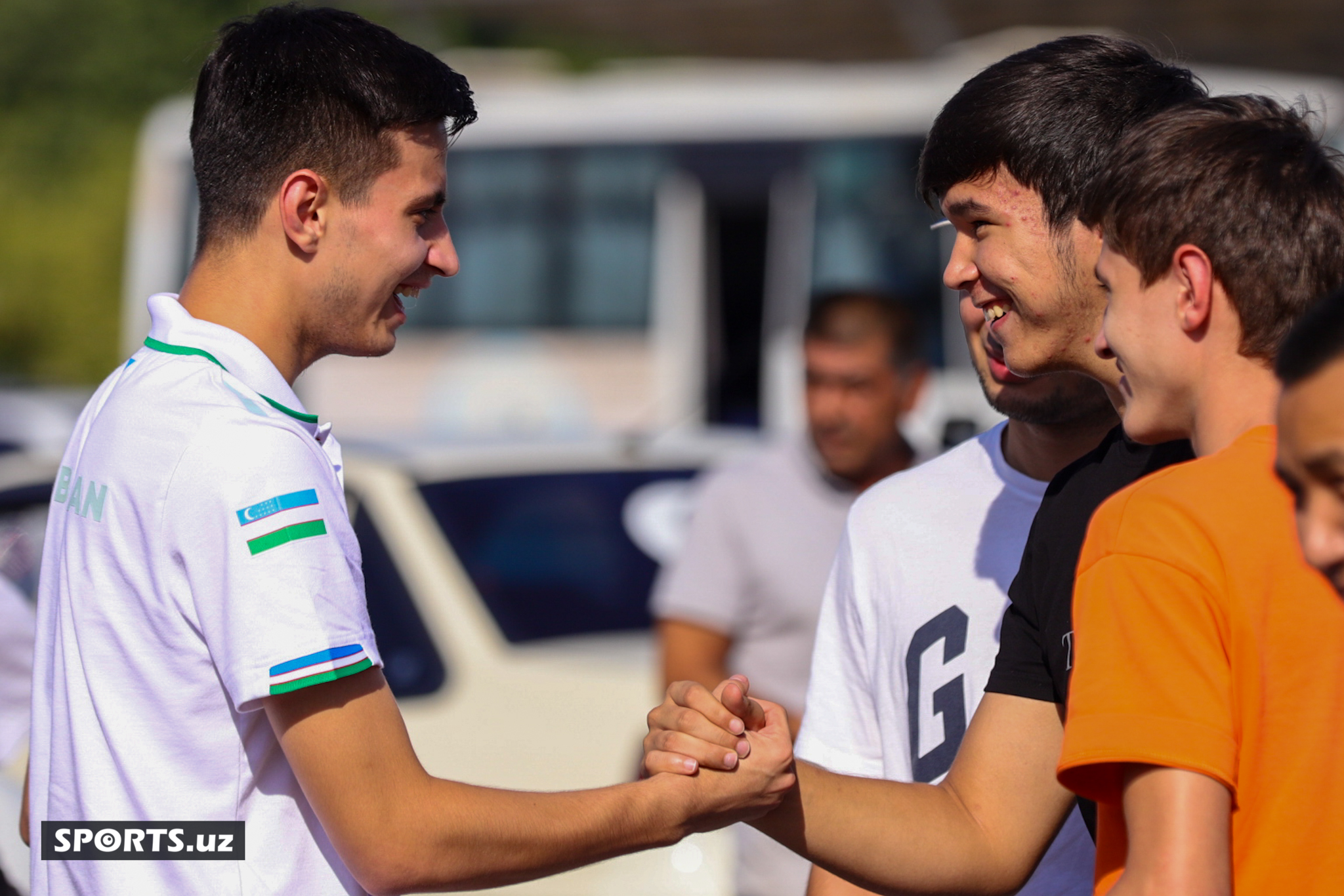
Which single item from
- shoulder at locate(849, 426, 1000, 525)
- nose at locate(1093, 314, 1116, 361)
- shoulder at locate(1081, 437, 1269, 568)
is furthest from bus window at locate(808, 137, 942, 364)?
shoulder at locate(1081, 437, 1269, 568)

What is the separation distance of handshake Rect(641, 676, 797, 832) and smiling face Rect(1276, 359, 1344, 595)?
1.07 m

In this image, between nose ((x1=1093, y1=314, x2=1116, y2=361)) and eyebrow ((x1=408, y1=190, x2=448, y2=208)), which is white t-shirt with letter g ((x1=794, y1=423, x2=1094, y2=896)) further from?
eyebrow ((x1=408, y1=190, x2=448, y2=208))

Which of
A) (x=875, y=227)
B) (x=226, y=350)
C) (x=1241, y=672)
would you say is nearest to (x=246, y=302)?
(x=226, y=350)

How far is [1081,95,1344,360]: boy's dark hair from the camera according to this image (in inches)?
62.7

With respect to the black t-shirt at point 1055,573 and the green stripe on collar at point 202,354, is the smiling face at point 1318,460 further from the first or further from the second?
the green stripe on collar at point 202,354

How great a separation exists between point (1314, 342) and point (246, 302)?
1378mm

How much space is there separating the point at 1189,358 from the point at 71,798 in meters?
1.48

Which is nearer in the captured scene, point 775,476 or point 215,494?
point 215,494

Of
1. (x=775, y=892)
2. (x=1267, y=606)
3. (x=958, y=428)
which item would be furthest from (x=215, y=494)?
(x=958, y=428)

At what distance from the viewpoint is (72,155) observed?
29.9m

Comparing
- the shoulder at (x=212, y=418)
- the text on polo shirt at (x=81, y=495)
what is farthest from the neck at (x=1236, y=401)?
the text on polo shirt at (x=81, y=495)

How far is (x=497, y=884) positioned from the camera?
2068 mm

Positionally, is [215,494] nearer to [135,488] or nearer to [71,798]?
[135,488]

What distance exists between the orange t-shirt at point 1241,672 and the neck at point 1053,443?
34.1 inches
